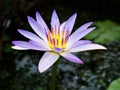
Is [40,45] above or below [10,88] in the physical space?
above

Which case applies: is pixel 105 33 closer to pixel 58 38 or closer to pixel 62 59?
pixel 62 59

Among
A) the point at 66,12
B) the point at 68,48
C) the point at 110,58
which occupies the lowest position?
→ the point at 110,58

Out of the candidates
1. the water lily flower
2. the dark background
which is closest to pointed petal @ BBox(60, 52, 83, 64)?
the water lily flower

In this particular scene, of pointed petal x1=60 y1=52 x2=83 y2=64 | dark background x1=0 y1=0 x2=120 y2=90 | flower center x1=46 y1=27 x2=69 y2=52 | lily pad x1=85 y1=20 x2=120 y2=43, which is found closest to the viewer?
pointed petal x1=60 y1=52 x2=83 y2=64

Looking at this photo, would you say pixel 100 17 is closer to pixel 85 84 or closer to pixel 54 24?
pixel 85 84

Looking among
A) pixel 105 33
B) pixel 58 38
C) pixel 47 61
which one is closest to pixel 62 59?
pixel 105 33

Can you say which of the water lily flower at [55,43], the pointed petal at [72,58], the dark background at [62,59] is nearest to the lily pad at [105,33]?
the dark background at [62,59]

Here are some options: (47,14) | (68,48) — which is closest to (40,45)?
(68,48)

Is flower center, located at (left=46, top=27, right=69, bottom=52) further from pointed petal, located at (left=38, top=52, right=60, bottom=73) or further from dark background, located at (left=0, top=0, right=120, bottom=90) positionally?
dark background, located at (left=0, top=0, right=120, bottom=90)

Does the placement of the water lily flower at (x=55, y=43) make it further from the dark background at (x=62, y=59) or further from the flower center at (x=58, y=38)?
the dark background at (x=62, y=59)
